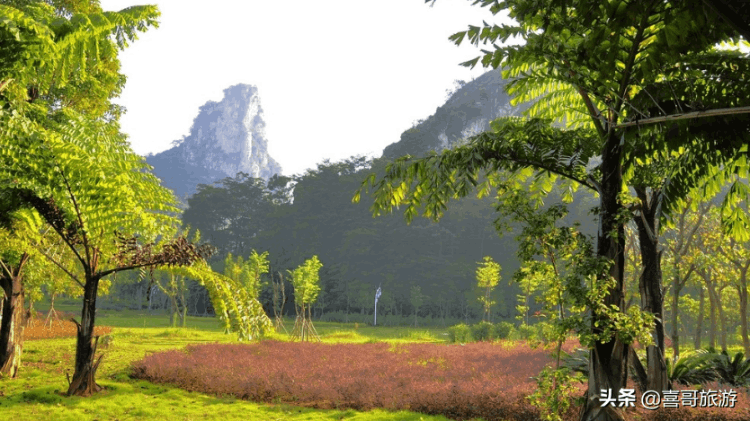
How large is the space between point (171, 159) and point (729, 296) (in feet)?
616

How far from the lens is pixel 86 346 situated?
336 inches

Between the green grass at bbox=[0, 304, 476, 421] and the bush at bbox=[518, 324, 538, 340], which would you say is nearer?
the green grass at bbox=[0, 304, 476, 421]

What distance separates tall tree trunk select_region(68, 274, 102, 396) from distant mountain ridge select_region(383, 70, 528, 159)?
63811 mm

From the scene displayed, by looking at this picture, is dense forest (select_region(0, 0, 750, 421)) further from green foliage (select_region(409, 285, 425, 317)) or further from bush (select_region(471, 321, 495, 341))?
green foliage (select_region(409, 285, 425, 317))

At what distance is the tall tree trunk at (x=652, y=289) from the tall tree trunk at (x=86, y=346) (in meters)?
9.95

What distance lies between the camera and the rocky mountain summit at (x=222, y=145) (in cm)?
18150

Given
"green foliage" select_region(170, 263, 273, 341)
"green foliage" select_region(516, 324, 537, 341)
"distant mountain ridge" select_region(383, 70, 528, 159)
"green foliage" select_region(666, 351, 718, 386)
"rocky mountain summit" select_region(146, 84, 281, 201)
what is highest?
"rocky mountain summit" select_region(146, 84, 281, 201)

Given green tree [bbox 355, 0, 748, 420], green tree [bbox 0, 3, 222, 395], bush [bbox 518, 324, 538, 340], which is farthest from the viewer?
bush [bbox 518, 324, 538, 340]

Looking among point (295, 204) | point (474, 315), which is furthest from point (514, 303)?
point (295, 204)

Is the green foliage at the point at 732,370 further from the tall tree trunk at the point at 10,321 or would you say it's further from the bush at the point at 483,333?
the bush at the point at 483,333

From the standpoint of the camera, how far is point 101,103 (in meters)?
12.6

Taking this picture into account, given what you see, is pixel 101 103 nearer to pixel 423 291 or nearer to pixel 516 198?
pixel 516 198

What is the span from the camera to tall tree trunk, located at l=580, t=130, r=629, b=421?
5.27m

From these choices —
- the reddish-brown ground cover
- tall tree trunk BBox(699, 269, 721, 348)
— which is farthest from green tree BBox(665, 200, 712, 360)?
the reddish-brown ground cover
